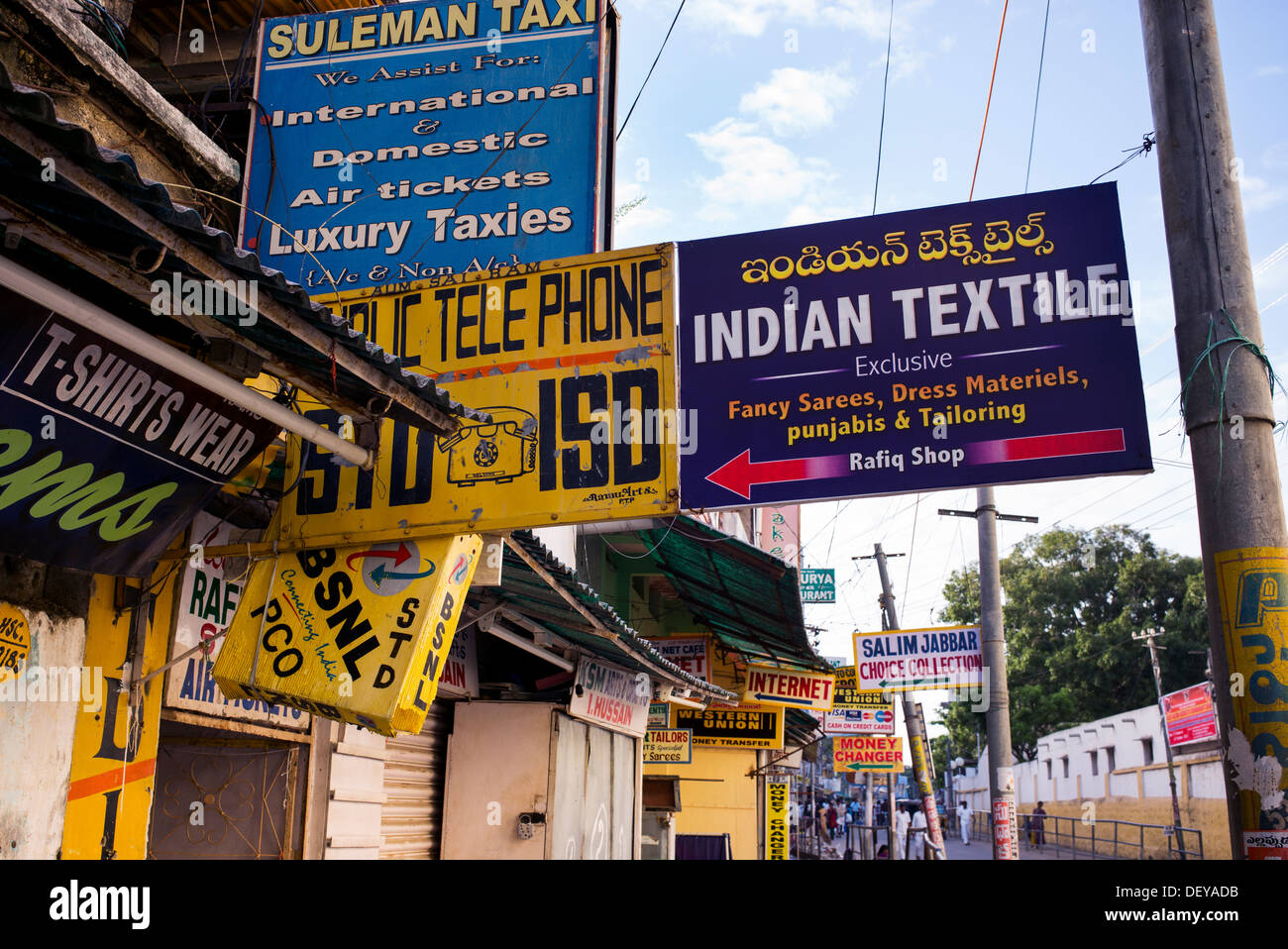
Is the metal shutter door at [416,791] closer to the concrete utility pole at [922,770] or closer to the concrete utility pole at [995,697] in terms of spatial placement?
the concrete utility pole at [995,697]

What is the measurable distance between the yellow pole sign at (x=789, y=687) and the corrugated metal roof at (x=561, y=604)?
721cm

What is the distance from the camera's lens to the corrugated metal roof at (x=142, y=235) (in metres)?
2.88

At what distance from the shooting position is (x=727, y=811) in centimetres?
1970

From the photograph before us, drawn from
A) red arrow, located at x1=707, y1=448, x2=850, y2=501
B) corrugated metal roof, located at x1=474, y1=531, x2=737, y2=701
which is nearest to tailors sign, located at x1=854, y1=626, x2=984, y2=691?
corrugated metal roof, located at x1=474, y1=531, x2=737, y2=701

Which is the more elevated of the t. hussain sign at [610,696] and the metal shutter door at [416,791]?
the t. hussain sign at [610,696]

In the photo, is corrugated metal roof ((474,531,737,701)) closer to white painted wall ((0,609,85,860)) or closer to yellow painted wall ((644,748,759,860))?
white painted wall ((0,609,85,860))

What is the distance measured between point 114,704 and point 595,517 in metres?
2.44

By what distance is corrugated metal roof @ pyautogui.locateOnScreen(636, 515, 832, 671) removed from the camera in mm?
11828

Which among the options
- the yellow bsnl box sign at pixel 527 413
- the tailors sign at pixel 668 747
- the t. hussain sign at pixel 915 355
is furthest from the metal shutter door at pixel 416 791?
the tailors sign at pixel 668 747

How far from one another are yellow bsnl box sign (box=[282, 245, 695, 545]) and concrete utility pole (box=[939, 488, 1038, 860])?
36.1ft

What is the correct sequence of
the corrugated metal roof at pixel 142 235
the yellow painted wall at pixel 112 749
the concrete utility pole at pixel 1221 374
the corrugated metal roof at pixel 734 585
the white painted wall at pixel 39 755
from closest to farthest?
1. the corrugated metal roof at pixel 142 235
2. the concrete utility pole at pixel 1221 374
3. the white painted wall at pixel 39 755
4. the yellow painted wall at pixel 112 749
5. the corrugated metal roof at pixel 734 585
